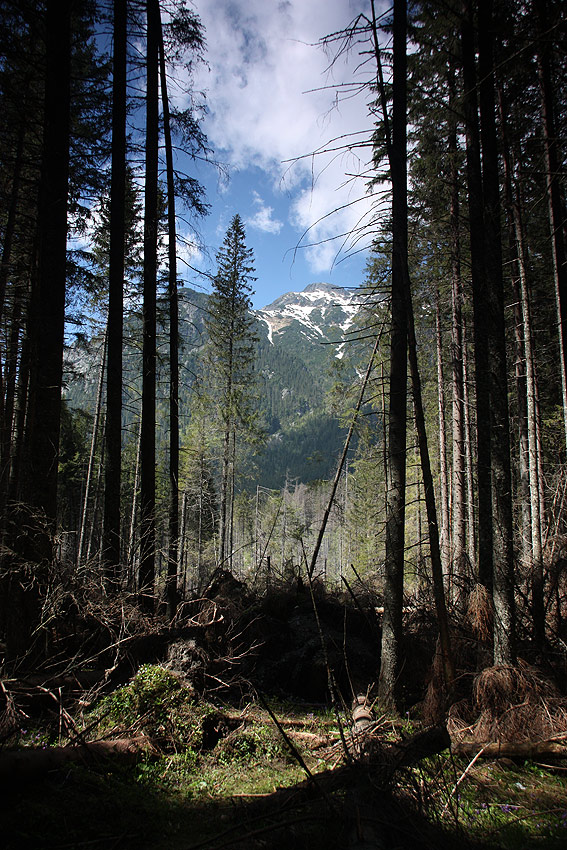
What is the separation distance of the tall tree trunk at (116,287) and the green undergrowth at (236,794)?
323cm

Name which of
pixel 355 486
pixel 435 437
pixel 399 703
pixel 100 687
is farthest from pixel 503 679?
pixel 355 486

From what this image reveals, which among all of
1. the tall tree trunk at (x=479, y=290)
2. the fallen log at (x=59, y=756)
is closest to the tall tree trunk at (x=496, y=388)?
the tall tree trunk at (x=479, y=290)

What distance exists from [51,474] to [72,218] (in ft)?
28.6

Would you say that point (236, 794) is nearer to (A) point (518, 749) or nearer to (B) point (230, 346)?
(A) point (518, 749)

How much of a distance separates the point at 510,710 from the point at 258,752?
279 cm

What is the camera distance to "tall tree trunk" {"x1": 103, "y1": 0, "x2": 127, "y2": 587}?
23.6 feet

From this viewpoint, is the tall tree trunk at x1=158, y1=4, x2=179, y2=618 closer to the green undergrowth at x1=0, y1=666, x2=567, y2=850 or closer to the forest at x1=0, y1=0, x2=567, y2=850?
the forest at x1=0, y1=0, x2=567, y2=850

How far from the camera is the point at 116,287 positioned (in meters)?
7.61

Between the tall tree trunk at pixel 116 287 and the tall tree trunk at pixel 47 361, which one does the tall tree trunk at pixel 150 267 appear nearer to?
the tall tree trunk at pixel 116 287

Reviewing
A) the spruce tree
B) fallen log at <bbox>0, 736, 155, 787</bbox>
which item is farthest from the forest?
the spruce tree

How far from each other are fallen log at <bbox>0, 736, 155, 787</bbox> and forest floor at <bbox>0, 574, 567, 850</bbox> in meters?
0.01

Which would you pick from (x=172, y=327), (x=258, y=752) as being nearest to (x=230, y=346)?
(x=172, y=327)

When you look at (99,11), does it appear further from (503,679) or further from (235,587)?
(503,679)

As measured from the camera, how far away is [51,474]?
17.5 ft
